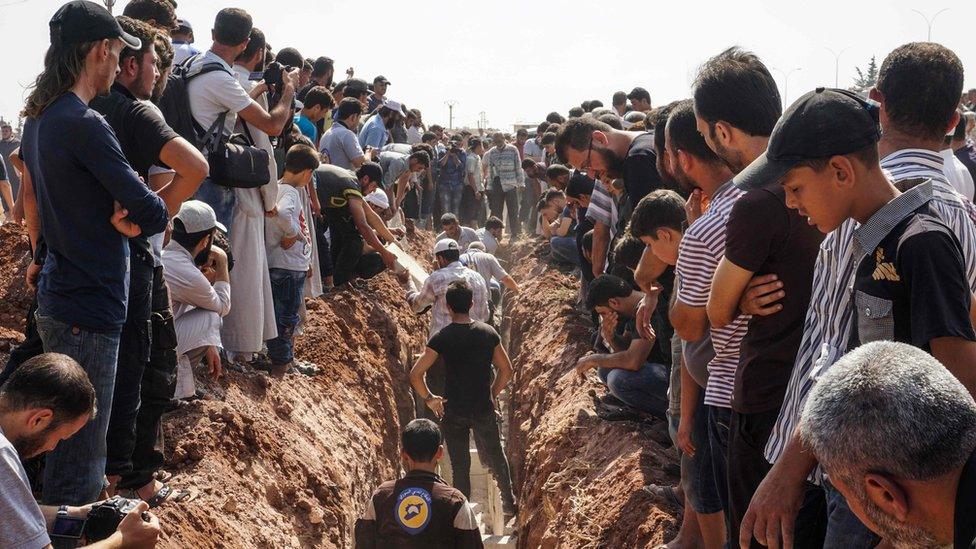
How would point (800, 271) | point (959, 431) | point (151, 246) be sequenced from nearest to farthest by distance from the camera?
point (959, 431) < point (800, 271) < point (151, 246)

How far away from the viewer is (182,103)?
21.3ft

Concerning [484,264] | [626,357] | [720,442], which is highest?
[720,442]

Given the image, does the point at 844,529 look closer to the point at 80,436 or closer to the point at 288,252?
the point at 80,436

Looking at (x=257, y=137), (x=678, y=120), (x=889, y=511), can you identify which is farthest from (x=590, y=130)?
(x=889, y=511)

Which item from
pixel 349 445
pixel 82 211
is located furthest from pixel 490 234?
pixel 82 211

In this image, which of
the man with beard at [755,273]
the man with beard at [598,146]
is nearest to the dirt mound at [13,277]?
the man with beard at [598,146]

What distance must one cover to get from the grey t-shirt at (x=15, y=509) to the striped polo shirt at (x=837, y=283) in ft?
7.23

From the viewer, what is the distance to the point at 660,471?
21.0ft

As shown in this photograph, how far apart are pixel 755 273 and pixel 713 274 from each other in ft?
1.14

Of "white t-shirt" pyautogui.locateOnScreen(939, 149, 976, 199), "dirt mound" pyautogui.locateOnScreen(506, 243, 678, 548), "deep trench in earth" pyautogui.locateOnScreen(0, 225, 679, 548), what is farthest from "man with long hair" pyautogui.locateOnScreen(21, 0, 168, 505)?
"white t-shirt" pyautogui.locateOnScreen(939, 149, 976, 199)

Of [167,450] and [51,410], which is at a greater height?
[51,410]

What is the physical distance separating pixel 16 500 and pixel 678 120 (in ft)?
8.94

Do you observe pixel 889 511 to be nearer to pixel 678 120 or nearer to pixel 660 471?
pixel 678 120

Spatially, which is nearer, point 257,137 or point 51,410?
point 51,410
